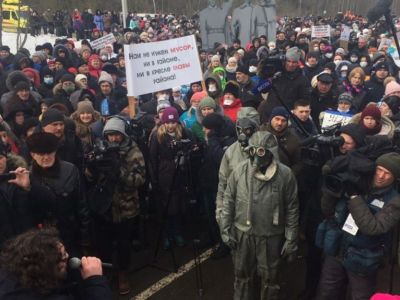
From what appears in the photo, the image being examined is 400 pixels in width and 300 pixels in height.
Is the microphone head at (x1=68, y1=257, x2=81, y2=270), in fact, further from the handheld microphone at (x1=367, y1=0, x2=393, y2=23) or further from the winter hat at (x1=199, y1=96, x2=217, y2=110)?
the winter hat at (x1=199, y1=96, x2=217, y2=110)

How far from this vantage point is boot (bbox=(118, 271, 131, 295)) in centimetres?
419

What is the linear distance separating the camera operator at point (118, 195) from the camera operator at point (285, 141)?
4.50 ft

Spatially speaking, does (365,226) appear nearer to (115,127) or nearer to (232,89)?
(115,127)

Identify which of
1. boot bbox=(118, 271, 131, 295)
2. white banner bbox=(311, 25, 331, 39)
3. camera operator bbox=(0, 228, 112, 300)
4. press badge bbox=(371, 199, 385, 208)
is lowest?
boot bbox=(118, 271, 131, 295)

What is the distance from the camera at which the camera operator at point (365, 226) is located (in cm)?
292

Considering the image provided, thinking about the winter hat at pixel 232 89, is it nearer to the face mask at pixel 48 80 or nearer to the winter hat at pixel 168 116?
the winter hat at pixel 168 116

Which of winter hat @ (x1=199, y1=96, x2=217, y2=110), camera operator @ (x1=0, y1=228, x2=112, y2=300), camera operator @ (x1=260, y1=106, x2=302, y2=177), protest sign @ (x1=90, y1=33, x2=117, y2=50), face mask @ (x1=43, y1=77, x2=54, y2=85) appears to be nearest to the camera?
camera operator @ (x1=0, y1=228, x2=112, y2=300)

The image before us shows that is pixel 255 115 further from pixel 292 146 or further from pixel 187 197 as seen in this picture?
pixel 187 197

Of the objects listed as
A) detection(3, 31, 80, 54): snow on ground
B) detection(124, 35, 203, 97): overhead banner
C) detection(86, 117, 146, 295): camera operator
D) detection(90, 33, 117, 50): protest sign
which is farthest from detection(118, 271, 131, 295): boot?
detection(3, 31, 80, 54): snow on ground

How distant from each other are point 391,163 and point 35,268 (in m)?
2.41

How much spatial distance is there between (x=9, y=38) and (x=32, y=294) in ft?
89.6

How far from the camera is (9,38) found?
25875mm

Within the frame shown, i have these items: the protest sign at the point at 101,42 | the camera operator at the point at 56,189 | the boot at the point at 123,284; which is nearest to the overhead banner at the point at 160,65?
the camera operator at the point at 56,189

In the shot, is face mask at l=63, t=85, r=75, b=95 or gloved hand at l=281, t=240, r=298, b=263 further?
face mask at l=63, t=85, r=75, b=95
